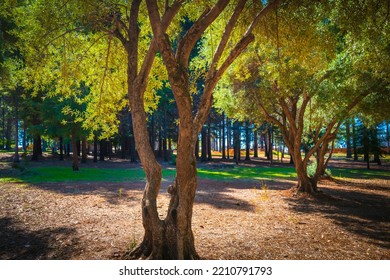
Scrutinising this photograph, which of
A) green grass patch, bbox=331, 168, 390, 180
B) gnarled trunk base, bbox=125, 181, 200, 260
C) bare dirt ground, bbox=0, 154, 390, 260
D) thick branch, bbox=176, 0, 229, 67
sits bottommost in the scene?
green grass patch, bbox=331, 168, 390, 180

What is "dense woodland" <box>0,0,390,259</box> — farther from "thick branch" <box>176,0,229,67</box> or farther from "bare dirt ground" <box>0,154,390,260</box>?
"bare dirt ground" <box>0,154,390,260</box>

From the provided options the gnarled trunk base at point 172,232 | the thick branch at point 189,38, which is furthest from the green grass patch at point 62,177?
the thick branch at point 189,38

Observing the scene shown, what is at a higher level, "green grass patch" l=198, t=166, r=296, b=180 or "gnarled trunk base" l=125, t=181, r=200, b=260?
"gnarled trunk base" l=125, t=181, r=200, b=260

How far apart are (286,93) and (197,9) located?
7676mm

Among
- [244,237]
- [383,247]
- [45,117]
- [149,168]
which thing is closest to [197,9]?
[149,168]

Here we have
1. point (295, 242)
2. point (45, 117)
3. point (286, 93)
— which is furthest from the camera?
point (45, 117)

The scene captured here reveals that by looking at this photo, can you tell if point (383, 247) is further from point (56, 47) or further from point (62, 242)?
point (56, 47)

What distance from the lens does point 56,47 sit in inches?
305

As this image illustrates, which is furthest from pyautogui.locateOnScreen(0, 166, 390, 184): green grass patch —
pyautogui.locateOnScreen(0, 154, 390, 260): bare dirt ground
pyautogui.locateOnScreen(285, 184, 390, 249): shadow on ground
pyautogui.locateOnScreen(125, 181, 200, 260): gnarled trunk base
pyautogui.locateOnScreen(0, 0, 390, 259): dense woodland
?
pyautogui.locateOnScreen(125, 181, 200, 260): gnarled trunk base

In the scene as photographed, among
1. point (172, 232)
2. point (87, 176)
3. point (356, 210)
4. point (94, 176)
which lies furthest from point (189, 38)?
point (87, 176)

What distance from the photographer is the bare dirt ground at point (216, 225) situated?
6188mm

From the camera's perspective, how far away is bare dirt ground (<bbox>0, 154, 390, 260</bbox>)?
619cm

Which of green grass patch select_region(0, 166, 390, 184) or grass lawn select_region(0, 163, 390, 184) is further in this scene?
grass lawn select_region(0, 163, 390, 184)

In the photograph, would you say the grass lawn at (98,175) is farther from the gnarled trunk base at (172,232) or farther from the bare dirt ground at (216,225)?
the gnarled trunk base at (172,232)
